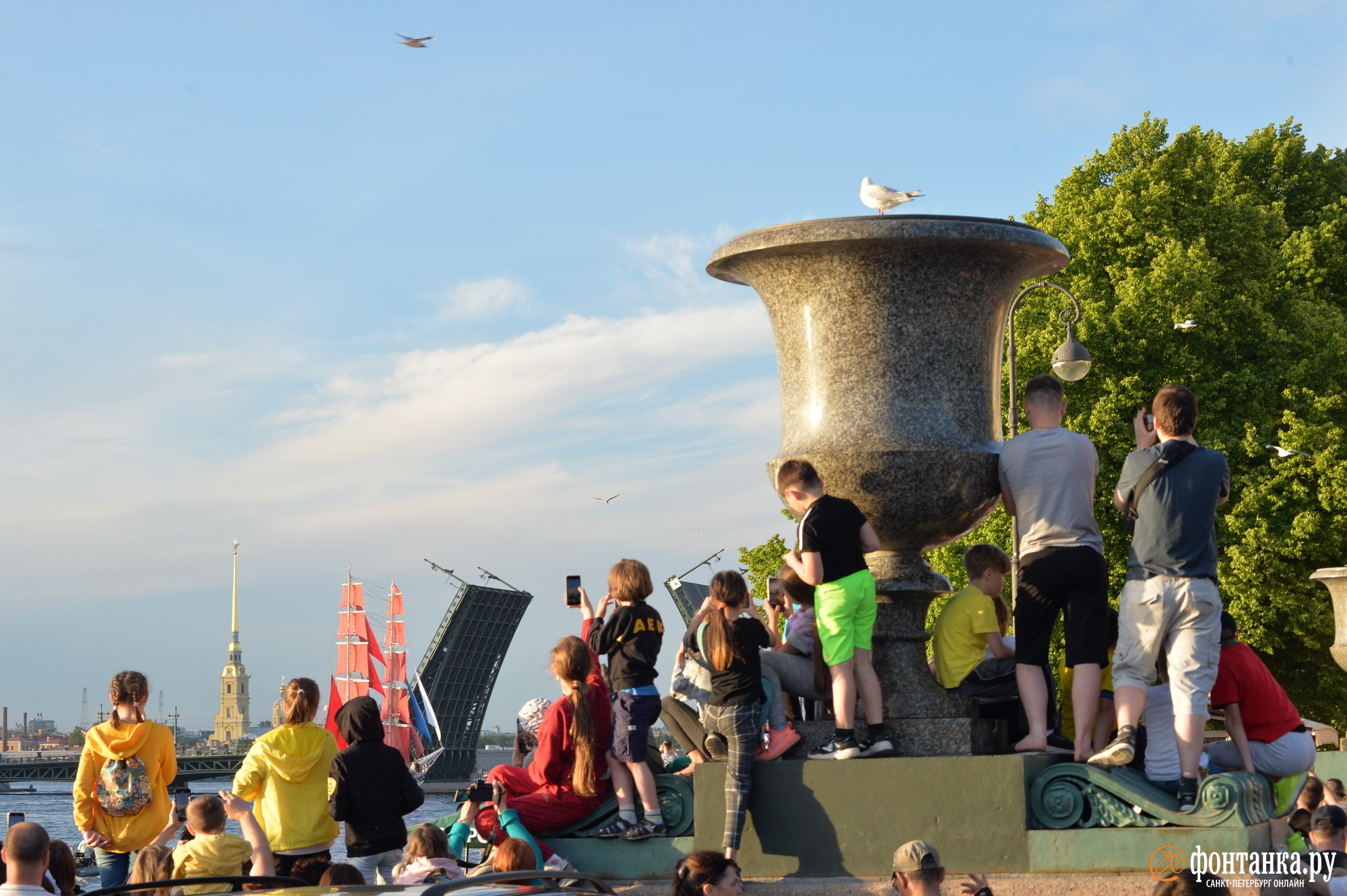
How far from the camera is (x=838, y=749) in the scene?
6102 millimetres

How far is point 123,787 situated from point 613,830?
2.39m

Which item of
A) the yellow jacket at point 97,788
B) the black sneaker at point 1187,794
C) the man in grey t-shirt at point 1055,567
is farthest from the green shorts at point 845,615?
the yellow jacket at point 97,788

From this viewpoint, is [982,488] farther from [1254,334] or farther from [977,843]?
[1254,334]

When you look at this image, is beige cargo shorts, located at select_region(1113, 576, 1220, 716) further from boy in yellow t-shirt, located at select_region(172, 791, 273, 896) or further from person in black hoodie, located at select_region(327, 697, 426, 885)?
boy in yellow t-shirt, located at select_region(172, 791, 273, 896)

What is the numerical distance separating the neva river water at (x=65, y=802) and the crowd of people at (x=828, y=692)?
5351cm

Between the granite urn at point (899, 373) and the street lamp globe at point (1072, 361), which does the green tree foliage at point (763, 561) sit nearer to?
the street lamp globe at point (1072, 361)

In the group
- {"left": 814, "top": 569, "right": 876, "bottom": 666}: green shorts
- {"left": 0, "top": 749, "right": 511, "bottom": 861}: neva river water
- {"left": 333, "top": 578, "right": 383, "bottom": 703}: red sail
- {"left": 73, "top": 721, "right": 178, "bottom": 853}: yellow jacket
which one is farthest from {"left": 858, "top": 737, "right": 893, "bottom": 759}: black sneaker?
{"left": 333, "top": 578, "right": 383, "bottom": 703}: red sail

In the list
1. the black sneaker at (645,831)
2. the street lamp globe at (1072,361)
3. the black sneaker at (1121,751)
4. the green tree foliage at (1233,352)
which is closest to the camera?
the black sneaker at (1121,751)

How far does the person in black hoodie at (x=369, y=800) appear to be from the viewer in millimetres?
6172

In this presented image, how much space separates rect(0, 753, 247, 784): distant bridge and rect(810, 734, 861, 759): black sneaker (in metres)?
99.5

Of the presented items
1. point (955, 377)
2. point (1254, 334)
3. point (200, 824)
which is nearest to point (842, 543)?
point (955, 377)

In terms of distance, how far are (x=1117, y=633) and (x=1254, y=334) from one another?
53.6 ft

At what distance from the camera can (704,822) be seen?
20.0 feet

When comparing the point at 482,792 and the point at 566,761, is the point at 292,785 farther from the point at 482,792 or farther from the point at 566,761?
the point at 566,761
